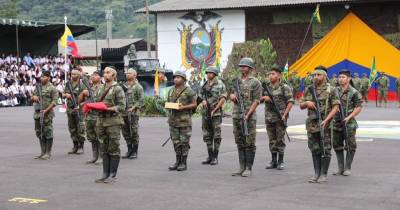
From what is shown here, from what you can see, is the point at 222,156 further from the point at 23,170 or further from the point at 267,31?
the point at 267,31

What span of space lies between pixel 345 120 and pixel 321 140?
878 mm

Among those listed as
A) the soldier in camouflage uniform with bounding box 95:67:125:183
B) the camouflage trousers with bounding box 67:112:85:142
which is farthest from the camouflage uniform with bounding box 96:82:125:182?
the camouflage trousers with bounding box 67:112:85:142

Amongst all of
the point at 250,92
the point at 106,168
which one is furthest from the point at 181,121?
the point at 106,168

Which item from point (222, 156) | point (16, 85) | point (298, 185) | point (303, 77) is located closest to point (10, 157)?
point (222, 156)

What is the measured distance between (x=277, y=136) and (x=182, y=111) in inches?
71.4

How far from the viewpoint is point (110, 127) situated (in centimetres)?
1105

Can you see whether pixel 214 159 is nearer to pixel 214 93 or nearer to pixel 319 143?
pixel 214 93

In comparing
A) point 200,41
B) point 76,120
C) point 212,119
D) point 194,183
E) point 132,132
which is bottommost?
point 194,183

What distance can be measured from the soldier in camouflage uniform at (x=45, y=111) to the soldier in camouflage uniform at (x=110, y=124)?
11.5ft

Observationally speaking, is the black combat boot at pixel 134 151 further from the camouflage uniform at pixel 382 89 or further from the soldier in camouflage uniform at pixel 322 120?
the camouflage uniform at pixel 382 89

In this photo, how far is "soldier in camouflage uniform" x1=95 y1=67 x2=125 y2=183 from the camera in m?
11.1

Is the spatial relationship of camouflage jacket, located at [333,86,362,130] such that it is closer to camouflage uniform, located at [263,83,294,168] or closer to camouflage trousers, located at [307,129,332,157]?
camouflage trousers, located at [307,129,332,157]

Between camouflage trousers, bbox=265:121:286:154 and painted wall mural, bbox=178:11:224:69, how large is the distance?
3342cm

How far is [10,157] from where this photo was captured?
48.8ft
